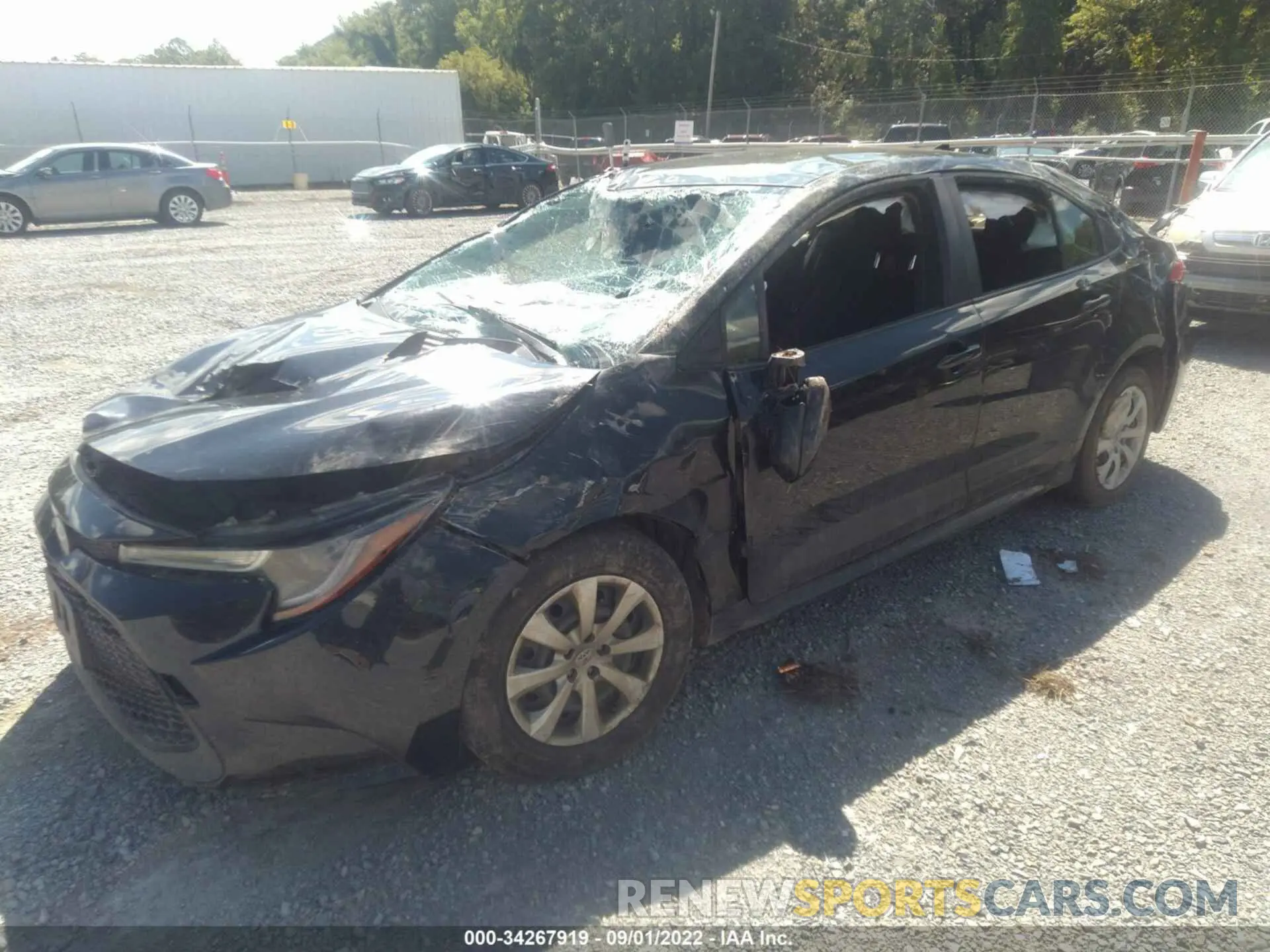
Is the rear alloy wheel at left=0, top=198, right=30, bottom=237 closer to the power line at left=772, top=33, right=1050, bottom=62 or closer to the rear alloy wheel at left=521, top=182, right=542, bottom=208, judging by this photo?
the rear alloy wheel at left=521, top=182, right=542, bottom=208

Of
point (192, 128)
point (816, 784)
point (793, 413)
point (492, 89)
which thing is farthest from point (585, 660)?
point (492, 89)

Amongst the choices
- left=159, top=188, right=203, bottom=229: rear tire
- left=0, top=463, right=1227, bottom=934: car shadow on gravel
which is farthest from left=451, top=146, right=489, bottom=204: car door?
left=0, top=463, right=1227, bottom=934: car shadow on gravel

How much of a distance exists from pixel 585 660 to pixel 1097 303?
288 centimetres

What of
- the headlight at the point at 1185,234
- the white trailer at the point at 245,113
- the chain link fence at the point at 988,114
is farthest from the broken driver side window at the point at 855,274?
the white trailer at the point at 245,113

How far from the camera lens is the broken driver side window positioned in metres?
3.02

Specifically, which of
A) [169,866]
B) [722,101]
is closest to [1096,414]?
[169,866]

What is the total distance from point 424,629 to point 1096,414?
332 centimetres

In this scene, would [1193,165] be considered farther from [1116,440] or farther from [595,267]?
[595,267]

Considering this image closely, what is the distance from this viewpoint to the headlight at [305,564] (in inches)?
84.3

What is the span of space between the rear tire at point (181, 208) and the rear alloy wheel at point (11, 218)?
2185mm

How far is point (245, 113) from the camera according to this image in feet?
91.5

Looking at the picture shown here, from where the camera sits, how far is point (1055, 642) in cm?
335

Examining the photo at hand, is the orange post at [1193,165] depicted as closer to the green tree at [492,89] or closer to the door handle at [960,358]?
the door handle at [960,358]

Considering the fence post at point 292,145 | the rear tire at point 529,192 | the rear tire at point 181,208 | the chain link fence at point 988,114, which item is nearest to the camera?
the rear tire at point 181,208
